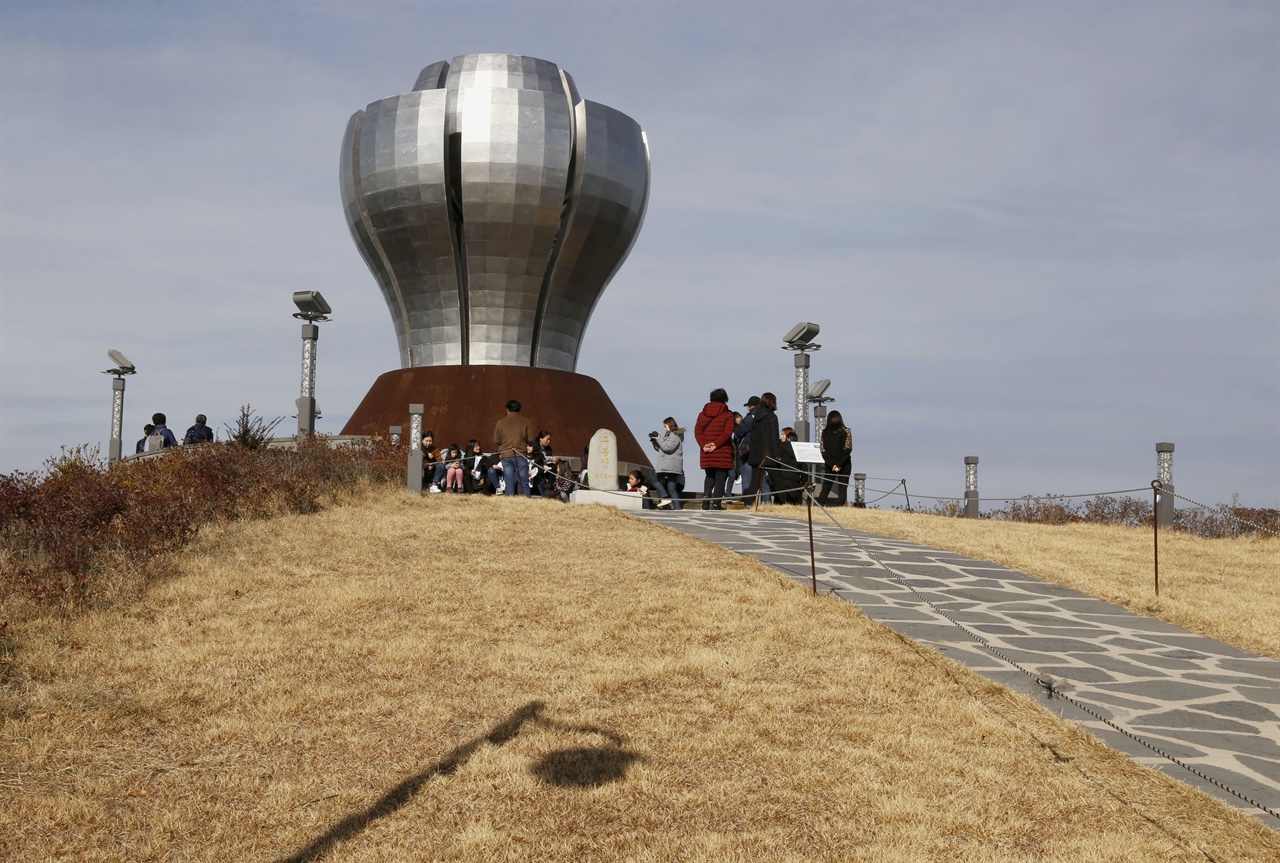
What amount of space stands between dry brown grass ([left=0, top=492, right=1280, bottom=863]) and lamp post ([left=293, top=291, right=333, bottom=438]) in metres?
12.7

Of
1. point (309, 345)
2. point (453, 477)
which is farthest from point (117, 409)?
point (453, 477)

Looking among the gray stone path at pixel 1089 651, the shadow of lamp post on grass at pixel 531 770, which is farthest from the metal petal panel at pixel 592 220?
the shadow of lamp post on grass at pixel 531 770

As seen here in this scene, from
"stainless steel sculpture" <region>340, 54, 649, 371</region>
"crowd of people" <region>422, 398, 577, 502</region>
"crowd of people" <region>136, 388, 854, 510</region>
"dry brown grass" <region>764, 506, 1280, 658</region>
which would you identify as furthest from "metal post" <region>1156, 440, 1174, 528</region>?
"stainless steel sculpture" <region>340, 54, 649, 371</region>

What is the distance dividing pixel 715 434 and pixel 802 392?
601 cm

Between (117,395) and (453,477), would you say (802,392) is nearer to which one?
(453,477)

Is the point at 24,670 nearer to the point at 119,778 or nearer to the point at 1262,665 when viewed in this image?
the point at 119,778

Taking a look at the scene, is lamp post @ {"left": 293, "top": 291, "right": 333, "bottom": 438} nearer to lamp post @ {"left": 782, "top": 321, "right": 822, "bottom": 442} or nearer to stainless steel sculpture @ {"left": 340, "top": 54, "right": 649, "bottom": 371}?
stainless steel sculpture @ {"left": 340, "top": 54, "right": 649, "bottom": 371}

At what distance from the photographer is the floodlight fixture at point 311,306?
2317 cm

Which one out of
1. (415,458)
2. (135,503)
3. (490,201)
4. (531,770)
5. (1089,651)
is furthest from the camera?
(490,201)

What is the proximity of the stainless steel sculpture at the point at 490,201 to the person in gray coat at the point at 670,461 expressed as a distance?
31.8 ft

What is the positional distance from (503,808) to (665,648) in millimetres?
2888

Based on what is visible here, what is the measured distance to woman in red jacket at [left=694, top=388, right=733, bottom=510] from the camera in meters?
17.3

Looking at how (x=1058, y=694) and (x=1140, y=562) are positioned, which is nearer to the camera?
(x=1058, y=694)

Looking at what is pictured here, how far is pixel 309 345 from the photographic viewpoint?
23.3 metres
